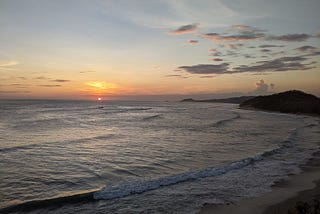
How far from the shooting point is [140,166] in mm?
12453

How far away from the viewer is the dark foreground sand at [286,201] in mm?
7442

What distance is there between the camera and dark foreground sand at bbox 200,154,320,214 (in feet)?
24.4

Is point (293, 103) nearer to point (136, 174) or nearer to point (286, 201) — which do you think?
point (286, 201)

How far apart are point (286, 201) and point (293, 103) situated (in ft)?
245

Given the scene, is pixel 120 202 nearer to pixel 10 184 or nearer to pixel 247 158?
pixel 10 184

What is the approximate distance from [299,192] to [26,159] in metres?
13.0

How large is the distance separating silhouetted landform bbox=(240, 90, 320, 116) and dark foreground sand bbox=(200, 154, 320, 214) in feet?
188

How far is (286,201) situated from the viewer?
27.3 ft

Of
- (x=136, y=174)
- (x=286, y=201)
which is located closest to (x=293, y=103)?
(x=286, y=201)

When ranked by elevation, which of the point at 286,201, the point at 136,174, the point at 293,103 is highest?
the point at 293,103

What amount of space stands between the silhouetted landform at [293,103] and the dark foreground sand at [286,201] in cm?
5725

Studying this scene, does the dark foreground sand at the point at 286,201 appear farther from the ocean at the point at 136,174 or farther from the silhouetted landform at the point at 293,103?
the silhouetted landform at the point at 293,103

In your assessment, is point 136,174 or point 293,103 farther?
point 293,103

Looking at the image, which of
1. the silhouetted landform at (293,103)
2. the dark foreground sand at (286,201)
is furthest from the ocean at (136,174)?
the silhouetted landform at (293,103)
